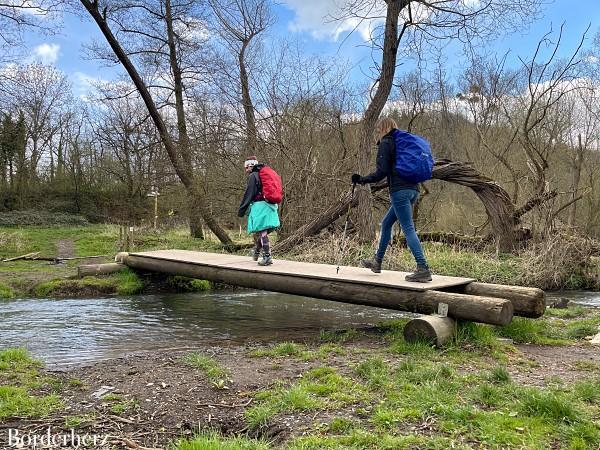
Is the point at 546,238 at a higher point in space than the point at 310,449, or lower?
higher

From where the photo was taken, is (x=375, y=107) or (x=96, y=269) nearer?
(x=96, y=269)

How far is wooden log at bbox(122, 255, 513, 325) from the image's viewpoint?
5.56 meters

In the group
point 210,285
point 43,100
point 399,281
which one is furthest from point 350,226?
point 43,100

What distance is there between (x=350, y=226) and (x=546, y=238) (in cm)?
511

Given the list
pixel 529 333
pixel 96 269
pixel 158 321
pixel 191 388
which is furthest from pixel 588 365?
pixel 96 269

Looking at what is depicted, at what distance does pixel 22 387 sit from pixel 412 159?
4.52 meters

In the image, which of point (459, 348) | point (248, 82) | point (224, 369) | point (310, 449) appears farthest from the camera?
point (248, 82)

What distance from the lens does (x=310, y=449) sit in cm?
307

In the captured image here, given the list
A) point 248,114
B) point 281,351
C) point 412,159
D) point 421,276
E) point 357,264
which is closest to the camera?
point 281,351

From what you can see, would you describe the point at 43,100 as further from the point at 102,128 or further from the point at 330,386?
the point at 330,386

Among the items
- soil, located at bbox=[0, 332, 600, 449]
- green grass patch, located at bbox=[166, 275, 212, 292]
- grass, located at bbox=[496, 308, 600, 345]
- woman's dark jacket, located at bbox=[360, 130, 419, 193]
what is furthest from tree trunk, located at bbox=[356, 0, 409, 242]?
soil, located at bbox=[0, 332, 600, 449]

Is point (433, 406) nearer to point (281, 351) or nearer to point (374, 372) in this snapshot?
point (374, 372)

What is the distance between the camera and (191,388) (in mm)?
4441

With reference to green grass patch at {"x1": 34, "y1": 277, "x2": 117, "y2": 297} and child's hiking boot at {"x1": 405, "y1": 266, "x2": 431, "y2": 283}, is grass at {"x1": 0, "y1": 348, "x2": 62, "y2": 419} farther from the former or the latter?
green grass patch at {"x1": 34, "y1": 277, "x2": 117, "y2": 297}
